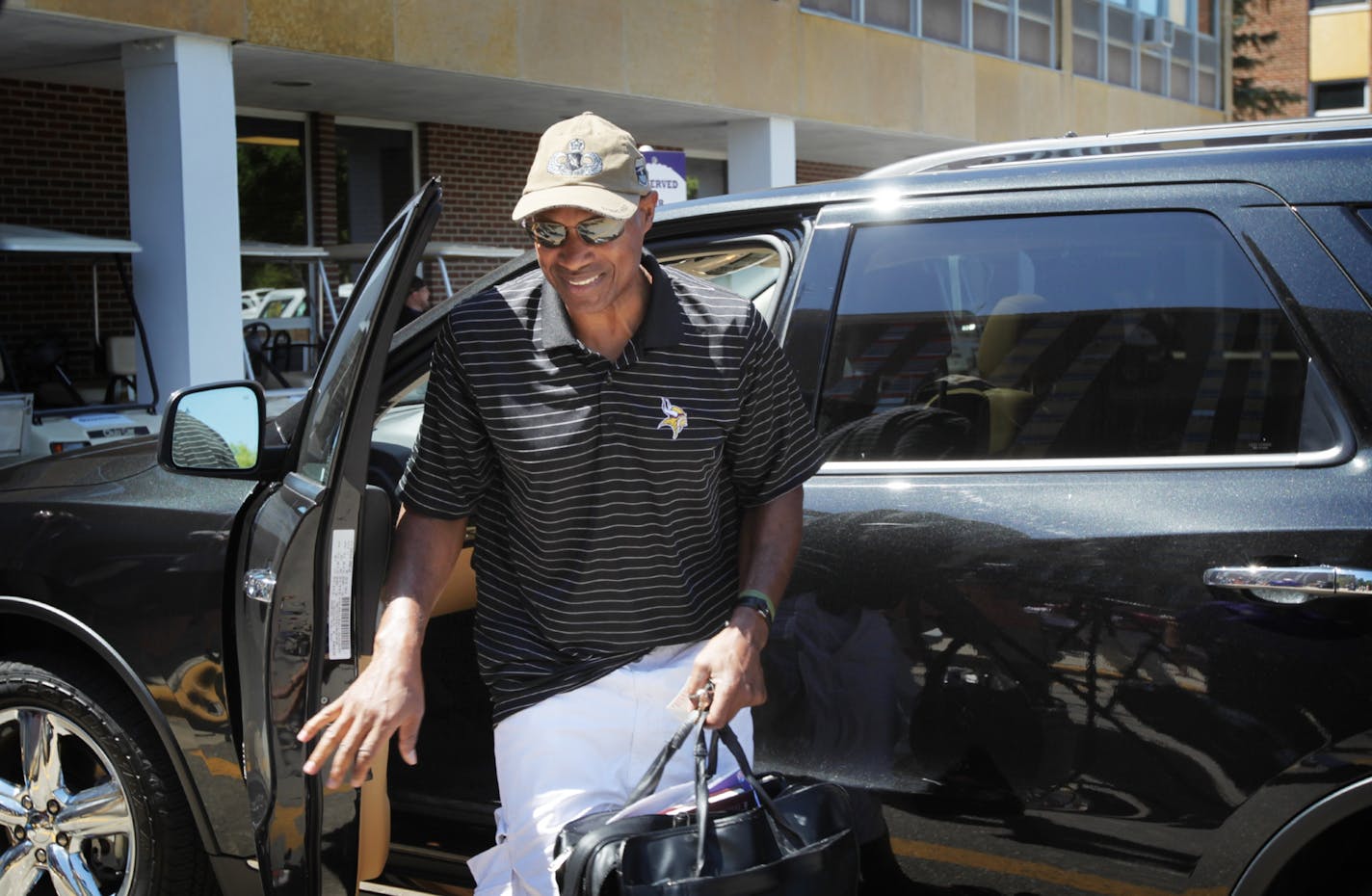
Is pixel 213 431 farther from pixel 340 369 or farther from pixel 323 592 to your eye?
pixel 323 592

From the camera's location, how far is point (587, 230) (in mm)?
2227

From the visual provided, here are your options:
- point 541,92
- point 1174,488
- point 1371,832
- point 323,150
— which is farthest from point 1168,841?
point 323,150

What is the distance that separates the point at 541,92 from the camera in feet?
49.9

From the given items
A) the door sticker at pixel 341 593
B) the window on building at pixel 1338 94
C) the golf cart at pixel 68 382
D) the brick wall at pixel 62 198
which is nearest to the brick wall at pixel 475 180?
the brick wall at pixel 62 198

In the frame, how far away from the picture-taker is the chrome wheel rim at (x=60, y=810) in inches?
127

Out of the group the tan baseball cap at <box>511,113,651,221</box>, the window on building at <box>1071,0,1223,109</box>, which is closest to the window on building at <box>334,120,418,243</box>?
the window on building at <box>1071,0,1223,109</box>

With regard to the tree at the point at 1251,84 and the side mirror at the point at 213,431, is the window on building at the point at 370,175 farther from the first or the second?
the tree at the point at 1251,84

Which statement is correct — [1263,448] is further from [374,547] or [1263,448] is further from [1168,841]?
[374,547]

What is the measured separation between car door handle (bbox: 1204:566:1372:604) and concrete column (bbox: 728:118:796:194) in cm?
1524

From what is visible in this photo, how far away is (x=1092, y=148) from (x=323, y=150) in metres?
14.3

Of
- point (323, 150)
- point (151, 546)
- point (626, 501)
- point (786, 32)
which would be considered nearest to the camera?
point (626, 501)

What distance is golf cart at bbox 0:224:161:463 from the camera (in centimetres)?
1039

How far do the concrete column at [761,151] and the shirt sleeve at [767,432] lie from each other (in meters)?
15.1

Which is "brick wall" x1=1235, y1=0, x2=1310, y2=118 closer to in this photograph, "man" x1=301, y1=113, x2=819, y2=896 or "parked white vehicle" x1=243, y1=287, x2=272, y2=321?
"parked white vehicle" x1=243, y1=287, x2=272, y2=321
